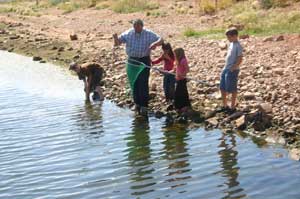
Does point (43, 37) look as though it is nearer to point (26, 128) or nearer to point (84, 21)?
point (84, 21)

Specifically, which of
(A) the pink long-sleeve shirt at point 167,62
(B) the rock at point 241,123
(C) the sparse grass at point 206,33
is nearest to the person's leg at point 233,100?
(B) the rock at point 241,123

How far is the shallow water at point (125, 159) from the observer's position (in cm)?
838

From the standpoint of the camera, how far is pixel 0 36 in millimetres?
35031

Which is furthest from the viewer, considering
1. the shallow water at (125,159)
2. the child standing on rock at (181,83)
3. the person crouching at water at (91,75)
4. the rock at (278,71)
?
the person crouching at water at (91,75)

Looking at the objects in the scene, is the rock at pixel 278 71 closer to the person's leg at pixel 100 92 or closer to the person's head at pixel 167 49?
the person's head at pixel 167 49

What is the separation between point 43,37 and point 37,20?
13523mm

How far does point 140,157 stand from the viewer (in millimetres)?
10148

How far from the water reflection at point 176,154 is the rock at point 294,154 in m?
1.58

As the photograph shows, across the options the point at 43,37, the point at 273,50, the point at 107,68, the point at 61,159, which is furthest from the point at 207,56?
the point at 43,37

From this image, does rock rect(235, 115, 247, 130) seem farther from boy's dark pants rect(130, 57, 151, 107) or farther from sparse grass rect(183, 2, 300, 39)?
sparse grass rect(183, 2, 300, 39)

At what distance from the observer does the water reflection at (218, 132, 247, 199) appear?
8.09m

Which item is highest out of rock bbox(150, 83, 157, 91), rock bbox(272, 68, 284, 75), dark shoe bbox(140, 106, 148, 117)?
rock bbox(272, 68, 284, 75)

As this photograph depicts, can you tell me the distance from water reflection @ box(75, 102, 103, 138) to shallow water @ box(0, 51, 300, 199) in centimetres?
2

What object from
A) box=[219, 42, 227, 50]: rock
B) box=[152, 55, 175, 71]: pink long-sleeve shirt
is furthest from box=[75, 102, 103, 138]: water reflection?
box=[219, 42, 227, 50]: rock
